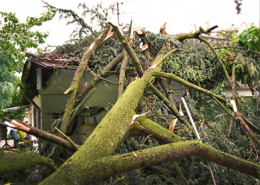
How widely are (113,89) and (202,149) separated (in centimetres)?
406

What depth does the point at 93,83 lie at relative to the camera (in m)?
4.27

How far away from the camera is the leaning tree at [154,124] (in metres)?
2.13

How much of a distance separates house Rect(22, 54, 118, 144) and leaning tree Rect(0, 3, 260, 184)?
56 centimetres

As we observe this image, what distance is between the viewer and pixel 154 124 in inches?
114

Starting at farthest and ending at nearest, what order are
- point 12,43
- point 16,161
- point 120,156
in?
1. point 12,43
2. point 120,156
3. point 16,161

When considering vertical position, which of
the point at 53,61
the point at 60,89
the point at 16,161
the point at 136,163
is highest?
the point at 53,61

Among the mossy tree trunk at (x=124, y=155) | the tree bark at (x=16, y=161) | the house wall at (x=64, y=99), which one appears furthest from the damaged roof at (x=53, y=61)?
the tree bark at (x=16, y=161)

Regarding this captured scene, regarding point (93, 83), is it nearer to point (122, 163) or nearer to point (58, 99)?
point (122, 163)

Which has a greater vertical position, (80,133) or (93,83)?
(93,83)

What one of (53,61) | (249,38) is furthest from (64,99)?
(249,38)

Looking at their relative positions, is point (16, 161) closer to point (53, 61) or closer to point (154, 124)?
point (154, 124)

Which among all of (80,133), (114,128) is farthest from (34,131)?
(80,133)

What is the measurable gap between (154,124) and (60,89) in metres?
4.47

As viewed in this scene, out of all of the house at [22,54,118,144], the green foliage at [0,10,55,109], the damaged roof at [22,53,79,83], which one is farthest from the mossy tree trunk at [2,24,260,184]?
Result: the green foliage at [0,10,55,109]
